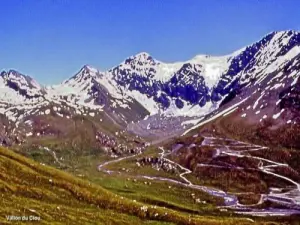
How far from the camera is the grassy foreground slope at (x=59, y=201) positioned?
102125 mm

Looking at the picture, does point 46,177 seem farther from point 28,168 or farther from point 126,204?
point 126,204

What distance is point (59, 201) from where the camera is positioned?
123 metres

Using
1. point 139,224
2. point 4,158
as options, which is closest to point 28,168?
point 4,158

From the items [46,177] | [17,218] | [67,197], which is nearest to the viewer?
[17,218]

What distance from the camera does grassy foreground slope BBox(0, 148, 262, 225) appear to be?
102 m

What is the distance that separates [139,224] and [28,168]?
42399mm

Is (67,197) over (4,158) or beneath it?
beneath

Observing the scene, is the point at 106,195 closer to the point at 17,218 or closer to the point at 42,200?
the point at 42,200

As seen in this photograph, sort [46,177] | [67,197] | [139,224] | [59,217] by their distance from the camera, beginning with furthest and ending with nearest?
[46,177] < [67,197] < [139,224] < [59,217]

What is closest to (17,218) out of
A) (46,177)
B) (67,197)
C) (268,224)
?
(67,197)

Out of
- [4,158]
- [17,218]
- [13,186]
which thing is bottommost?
[17,218]

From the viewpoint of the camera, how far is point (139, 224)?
388 ft

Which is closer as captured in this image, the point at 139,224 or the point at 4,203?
the point at 4,203

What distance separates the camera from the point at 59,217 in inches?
3925
